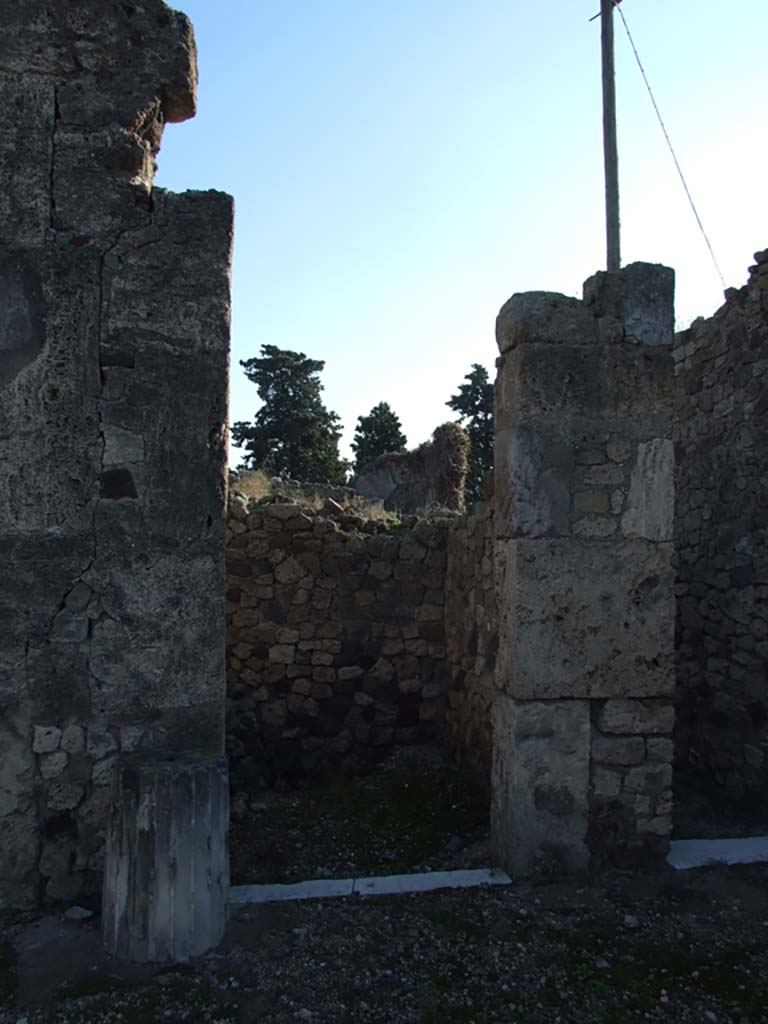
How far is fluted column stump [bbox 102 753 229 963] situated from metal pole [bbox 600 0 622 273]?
7.52 meters

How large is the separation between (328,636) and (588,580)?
9.26 ft

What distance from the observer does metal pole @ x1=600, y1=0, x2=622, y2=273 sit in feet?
29.9

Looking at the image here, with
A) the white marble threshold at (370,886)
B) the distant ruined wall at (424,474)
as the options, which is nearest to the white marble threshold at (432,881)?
the white marble threshold at (370,886)

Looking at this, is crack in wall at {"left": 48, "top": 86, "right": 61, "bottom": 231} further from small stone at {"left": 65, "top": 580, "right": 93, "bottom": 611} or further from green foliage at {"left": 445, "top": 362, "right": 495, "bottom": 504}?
green foliage at {"left": 445, "top": 362, "right": 495, "bottom": 504}

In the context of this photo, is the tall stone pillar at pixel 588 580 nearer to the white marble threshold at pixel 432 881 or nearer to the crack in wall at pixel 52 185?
the white marble threshold at pixel 432 881

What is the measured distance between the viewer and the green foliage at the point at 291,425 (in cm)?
2348

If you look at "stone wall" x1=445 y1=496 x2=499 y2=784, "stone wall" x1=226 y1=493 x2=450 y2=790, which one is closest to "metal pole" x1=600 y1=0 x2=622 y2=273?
"stone wall" x1=445 y1=496 x2=499 y2=784

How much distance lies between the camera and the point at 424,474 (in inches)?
630

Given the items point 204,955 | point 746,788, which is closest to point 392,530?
point 746,788

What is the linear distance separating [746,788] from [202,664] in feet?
13.5

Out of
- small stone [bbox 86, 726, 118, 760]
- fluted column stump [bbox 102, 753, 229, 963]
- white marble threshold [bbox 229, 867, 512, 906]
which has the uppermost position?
small stone [bbox 86, 726, 118, 760]

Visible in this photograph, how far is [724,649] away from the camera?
6.00 meters

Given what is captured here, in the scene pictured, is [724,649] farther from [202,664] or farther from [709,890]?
[202,664]

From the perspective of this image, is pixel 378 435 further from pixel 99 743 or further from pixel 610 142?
pixel 99 743
